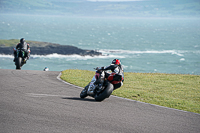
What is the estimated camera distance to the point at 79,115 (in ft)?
31.3

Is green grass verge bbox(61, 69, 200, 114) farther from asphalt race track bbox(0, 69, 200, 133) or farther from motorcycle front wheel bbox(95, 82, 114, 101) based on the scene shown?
motorcycle front wheel bbox(95, 82, 114, 101)

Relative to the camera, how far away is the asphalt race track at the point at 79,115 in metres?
8.41

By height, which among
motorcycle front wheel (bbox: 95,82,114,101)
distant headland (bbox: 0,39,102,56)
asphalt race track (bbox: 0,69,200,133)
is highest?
distant headland (bbox: 0,39,102,56)

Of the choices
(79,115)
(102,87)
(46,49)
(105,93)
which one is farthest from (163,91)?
(46,49)

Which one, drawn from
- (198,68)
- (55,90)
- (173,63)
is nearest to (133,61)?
(173,63)

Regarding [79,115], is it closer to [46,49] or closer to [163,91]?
[163,91]

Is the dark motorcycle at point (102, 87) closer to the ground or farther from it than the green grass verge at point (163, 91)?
farther from it

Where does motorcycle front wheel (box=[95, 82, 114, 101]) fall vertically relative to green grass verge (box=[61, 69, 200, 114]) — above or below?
above

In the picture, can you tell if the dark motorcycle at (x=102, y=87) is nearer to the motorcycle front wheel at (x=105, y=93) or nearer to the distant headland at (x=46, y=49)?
the motorcycle front wheel at (x=105, y=93)

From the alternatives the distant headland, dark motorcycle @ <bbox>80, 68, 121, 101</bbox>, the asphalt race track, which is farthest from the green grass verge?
the distant headland

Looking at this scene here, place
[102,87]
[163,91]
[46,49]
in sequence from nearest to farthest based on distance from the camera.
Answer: [102,87]
[163,91]
[46,49]

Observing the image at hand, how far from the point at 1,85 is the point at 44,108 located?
5.31 metres

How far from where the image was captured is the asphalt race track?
841cm

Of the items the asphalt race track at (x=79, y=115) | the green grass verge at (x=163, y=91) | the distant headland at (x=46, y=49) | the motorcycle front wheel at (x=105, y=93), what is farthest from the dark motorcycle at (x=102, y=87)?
the distant headland at (x=46, y=49)
